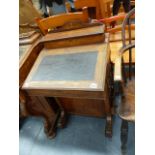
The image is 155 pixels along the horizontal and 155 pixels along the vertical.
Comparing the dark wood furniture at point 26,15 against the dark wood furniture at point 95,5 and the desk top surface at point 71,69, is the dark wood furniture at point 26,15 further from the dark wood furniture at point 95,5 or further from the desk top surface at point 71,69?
the desk top surface at point 71,69

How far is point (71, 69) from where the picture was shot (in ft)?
3.89

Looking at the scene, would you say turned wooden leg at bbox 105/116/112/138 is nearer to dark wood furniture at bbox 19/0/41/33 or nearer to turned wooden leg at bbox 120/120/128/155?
turned wooden leg at bbox 120/120/128/155

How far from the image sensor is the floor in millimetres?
1381

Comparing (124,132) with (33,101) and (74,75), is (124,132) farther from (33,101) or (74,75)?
(33,101)

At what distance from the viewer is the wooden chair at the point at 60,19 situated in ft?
4.70

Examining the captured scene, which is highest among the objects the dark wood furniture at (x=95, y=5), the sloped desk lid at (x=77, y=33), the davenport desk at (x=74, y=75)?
the dark wood furniture at (x=95, y=5)

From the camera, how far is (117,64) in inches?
39.0

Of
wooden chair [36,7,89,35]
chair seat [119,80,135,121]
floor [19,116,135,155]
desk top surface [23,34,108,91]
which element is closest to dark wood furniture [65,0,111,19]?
wooden chair [36,7,89,35]

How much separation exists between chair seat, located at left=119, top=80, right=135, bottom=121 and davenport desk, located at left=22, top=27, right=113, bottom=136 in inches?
4.9

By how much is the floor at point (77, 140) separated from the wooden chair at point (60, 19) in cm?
89

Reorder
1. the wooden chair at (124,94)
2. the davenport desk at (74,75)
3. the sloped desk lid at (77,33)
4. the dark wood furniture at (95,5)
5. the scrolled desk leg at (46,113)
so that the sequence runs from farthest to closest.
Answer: the dark wood furniture at (95,5), the scrolled desk leg at (46,113), the sloped desk lid at (77,33), the davenport desk at (74,75), the wooden chair at (124,94)

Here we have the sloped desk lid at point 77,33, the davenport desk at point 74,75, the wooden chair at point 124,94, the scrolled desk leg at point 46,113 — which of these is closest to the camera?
the wooden chair at point 124,94

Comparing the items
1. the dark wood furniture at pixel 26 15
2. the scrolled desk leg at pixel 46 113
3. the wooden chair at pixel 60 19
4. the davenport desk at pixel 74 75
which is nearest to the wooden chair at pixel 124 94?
the davenport desk at pixel 74 75
